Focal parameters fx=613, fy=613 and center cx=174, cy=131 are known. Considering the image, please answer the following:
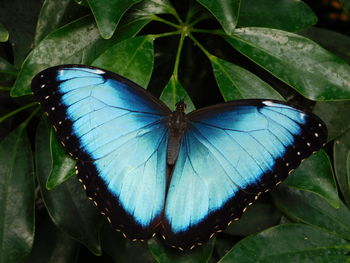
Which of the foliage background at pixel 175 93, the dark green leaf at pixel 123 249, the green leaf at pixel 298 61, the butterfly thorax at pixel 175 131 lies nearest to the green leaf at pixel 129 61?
the foliage background at pixel 175 93

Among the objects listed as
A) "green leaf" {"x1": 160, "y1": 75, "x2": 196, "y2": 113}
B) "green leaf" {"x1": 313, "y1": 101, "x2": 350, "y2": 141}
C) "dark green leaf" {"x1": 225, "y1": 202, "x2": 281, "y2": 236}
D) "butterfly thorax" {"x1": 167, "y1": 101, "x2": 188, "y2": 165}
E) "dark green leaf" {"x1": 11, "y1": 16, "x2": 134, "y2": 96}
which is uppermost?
"dark green leaf" {"x1": 11, "y1": 16, "x2": 134, "y2": 96}

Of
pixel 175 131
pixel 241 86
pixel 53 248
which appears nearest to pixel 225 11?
pixel 241 86

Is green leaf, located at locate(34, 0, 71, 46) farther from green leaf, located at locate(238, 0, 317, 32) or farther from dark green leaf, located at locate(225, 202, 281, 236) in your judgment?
dark green leaf, located at locate(225, 202, 281, 236)

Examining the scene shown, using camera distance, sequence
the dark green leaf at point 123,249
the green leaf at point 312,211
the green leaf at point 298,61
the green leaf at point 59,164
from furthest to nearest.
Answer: the dark green leaf at point 123,249 < the green leaf at point 312,211 < the green leaf at point 298,61 < the green leaf at point 59,164

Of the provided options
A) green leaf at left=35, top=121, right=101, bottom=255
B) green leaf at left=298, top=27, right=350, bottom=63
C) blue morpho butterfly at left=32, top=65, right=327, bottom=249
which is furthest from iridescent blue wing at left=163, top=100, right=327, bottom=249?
green leaf at left=298, top=27, right=350, bottom=63

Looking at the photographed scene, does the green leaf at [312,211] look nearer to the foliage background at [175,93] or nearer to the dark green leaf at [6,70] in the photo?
the foliage background at [175,93]

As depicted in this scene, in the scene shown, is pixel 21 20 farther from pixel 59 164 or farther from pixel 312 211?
pixel 312 211

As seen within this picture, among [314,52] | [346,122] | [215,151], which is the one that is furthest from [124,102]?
[346,122]
